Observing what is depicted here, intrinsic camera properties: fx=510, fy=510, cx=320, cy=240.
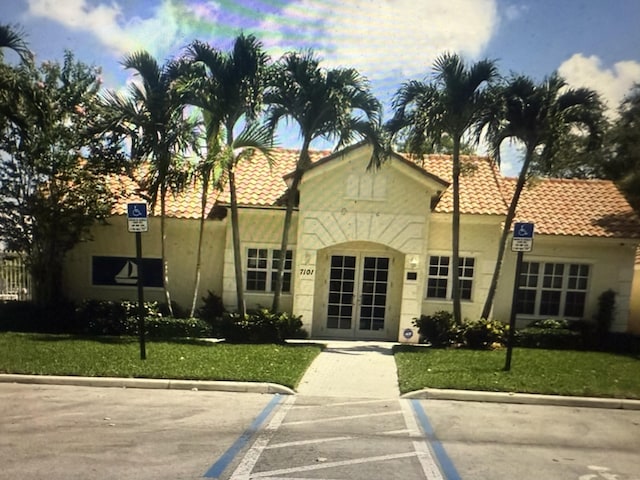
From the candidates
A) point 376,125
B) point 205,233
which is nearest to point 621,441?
point 376,125

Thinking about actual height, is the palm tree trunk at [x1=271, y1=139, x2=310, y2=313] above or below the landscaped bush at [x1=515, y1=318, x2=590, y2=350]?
above

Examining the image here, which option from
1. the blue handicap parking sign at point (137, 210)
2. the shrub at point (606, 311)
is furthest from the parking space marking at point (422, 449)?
the shrub at point (606, 311)

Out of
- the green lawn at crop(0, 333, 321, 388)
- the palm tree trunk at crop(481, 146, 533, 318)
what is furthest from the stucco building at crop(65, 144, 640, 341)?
the green lawn at crop(0, 333, 321, 388)

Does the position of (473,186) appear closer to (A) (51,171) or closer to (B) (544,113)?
(B) (544,113)

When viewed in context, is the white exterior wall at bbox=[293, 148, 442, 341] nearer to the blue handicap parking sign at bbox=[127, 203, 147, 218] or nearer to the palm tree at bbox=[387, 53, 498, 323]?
the palm tree at bbox=[387, 53, 498, 323]

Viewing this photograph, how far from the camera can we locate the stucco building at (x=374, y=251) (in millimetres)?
13570

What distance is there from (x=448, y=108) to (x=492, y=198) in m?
3.62

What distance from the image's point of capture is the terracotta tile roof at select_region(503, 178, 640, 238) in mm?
14141

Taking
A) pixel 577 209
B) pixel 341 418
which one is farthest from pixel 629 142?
pixel 341 418

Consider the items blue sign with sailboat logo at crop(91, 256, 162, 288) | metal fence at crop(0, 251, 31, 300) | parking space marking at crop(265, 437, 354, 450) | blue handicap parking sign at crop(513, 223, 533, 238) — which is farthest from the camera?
metal fence at crop(0, 251, 31, 300)

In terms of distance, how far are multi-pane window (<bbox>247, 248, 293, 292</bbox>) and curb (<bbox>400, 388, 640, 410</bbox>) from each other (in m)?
7.18

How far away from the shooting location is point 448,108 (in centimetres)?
1223

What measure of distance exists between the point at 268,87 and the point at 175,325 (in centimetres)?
629

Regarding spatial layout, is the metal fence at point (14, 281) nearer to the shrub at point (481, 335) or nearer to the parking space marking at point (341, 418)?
the parking space marking at point (341, 418)
